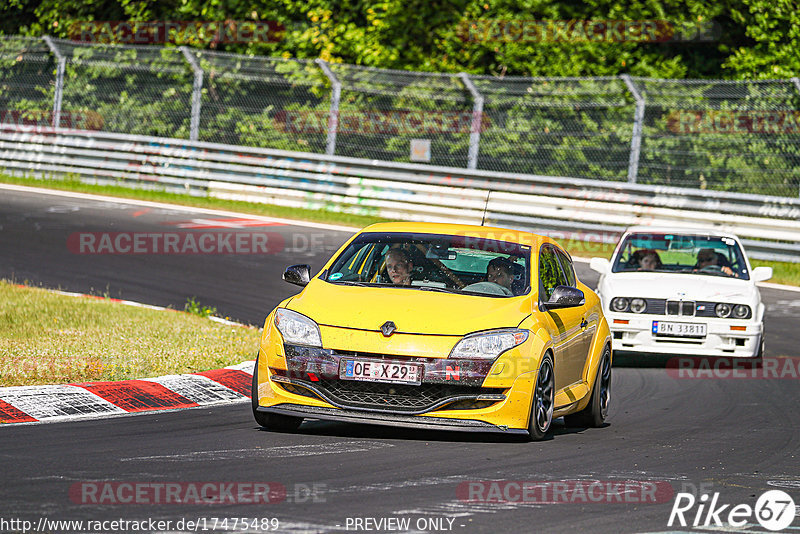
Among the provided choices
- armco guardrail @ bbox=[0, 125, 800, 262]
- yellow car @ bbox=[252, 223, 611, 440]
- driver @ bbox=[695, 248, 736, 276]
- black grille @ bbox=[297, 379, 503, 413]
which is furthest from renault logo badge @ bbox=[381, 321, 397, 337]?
armco guardrail @ bbox=[0, 125, 800, 262]

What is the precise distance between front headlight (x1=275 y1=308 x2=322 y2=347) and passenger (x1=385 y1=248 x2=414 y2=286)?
1.06 metres

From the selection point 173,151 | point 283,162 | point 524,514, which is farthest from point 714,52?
point 524,514

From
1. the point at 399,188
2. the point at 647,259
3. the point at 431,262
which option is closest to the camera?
the point at 431,262

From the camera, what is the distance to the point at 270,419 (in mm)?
8508

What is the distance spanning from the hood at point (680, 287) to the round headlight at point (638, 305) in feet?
0.21

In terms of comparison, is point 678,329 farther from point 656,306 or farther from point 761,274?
point 761,274

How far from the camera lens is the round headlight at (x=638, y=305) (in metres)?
13.6

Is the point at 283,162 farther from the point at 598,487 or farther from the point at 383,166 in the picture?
the point at 598,487

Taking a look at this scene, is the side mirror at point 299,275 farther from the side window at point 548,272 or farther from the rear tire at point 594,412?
the rear tire at point 594,412

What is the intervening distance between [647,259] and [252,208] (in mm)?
12284

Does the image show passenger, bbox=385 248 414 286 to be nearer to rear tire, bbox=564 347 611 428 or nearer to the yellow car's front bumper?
the yellow car's front bumper

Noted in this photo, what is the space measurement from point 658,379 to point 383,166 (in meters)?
12.8

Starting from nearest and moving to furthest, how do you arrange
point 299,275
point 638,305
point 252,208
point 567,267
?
point 299,275
point 567,267
point 638,305
point 252,208

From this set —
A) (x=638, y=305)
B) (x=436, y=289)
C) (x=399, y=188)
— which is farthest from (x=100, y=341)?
(x=399, y=188)
